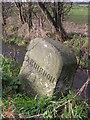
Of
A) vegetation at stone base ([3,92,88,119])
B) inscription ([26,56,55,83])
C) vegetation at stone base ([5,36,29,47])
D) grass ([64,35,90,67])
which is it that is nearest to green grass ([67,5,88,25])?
grass ([64,35,90,67])

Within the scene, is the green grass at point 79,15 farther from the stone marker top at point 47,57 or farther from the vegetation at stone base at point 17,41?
the stone marker top at point 47,57

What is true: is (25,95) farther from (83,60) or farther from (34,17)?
(34,17)

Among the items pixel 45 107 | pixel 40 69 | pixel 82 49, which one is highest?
pixel 40 69

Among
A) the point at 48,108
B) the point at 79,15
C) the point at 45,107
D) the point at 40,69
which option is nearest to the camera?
the point at 48,108

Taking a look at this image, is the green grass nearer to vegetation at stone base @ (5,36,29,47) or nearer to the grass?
the grass

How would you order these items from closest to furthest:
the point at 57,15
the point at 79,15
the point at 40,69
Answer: the point at 40,69 → the point at 57,15 → the point at 79,15

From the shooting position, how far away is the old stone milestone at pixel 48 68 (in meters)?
3.86

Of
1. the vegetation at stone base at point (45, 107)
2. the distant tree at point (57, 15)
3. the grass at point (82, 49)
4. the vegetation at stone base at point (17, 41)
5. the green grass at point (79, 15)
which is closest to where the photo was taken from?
the vegetation at stone base at point (45, 107)

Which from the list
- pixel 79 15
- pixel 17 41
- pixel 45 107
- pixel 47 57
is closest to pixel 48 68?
pixel 47 57

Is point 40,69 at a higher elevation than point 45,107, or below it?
higher

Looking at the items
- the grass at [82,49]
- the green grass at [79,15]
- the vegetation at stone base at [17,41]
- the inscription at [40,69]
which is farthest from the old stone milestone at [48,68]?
the green grass at [79,15]

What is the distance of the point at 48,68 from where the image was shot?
3984 millimetres

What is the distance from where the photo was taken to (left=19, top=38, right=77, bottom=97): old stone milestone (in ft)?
12.7

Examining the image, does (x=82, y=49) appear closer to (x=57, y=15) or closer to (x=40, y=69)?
(x=57, y=15)
